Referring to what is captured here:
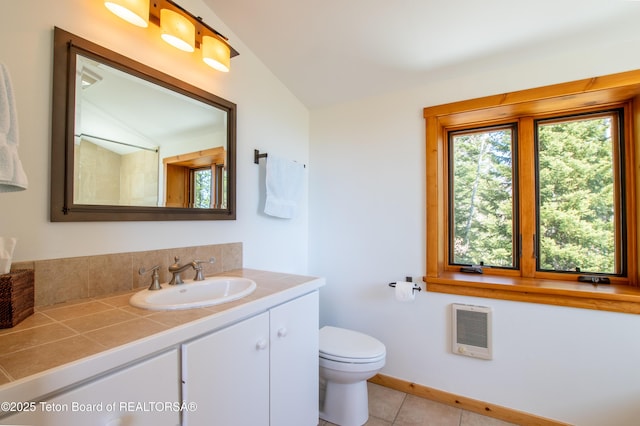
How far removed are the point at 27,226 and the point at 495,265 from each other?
2.47 m

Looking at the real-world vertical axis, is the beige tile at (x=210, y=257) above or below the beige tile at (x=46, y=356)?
above

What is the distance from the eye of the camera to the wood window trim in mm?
1521

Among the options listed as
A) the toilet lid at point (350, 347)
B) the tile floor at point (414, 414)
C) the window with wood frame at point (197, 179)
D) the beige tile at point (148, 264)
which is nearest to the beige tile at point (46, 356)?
the beige tile at point (148, 264)

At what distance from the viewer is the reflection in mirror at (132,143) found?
1120 mm

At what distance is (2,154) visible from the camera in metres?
0.71

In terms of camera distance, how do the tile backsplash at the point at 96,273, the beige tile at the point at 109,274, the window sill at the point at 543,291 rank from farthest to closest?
the window sill at the point at 543,291
the beige tile at the point at 109,274
the tile backsplash at the point at 96,273

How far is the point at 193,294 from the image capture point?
139cm

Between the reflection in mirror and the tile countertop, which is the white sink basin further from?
the reflection in mirror

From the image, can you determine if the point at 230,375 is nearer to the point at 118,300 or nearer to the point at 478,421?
the point at 118,300

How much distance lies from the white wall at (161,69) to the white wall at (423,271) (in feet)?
1.29

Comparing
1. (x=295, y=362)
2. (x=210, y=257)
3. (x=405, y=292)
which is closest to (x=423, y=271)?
(x=405, y=292)

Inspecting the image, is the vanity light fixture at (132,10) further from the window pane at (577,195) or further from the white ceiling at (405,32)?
the window pane at (577,195)

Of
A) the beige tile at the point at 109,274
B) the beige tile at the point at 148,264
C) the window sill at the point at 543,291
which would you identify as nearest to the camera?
Result: the beige tile at the point at 109,274

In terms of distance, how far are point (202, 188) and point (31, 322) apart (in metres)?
→ 0.90
